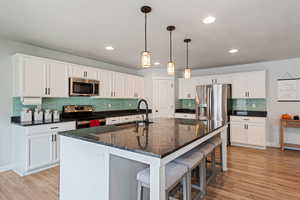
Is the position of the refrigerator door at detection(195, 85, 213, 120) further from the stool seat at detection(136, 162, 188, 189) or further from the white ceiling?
the stool seat at detection(136, 162, 188, 189)

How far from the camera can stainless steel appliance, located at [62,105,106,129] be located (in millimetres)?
3535

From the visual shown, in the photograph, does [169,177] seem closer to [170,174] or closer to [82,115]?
[170,174]

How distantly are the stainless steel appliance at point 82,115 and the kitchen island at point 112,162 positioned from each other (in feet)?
5.69

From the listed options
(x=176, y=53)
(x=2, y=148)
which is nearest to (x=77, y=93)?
(x=2, y=148)

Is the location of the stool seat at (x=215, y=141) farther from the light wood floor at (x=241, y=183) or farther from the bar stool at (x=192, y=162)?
the light wood floor at (x=241, y=183)

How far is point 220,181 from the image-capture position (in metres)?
2.58

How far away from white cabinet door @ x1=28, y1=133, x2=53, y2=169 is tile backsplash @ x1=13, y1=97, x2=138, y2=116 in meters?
0.78

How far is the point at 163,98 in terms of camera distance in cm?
562

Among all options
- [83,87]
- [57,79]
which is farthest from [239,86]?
[57,79]

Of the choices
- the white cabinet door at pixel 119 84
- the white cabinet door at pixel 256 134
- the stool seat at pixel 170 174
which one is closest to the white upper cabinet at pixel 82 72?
the white cabinet door at pixel 119 84

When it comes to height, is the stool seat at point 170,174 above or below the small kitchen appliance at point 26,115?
below

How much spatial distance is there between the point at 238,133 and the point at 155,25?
3927 millimetres

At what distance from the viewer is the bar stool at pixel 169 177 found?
148 centimetres

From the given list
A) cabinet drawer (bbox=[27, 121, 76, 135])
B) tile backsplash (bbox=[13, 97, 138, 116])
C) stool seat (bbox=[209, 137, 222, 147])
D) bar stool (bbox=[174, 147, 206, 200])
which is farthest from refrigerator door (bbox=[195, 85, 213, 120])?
cabinet drawer (bbox=[27, 121, 76, 135])
